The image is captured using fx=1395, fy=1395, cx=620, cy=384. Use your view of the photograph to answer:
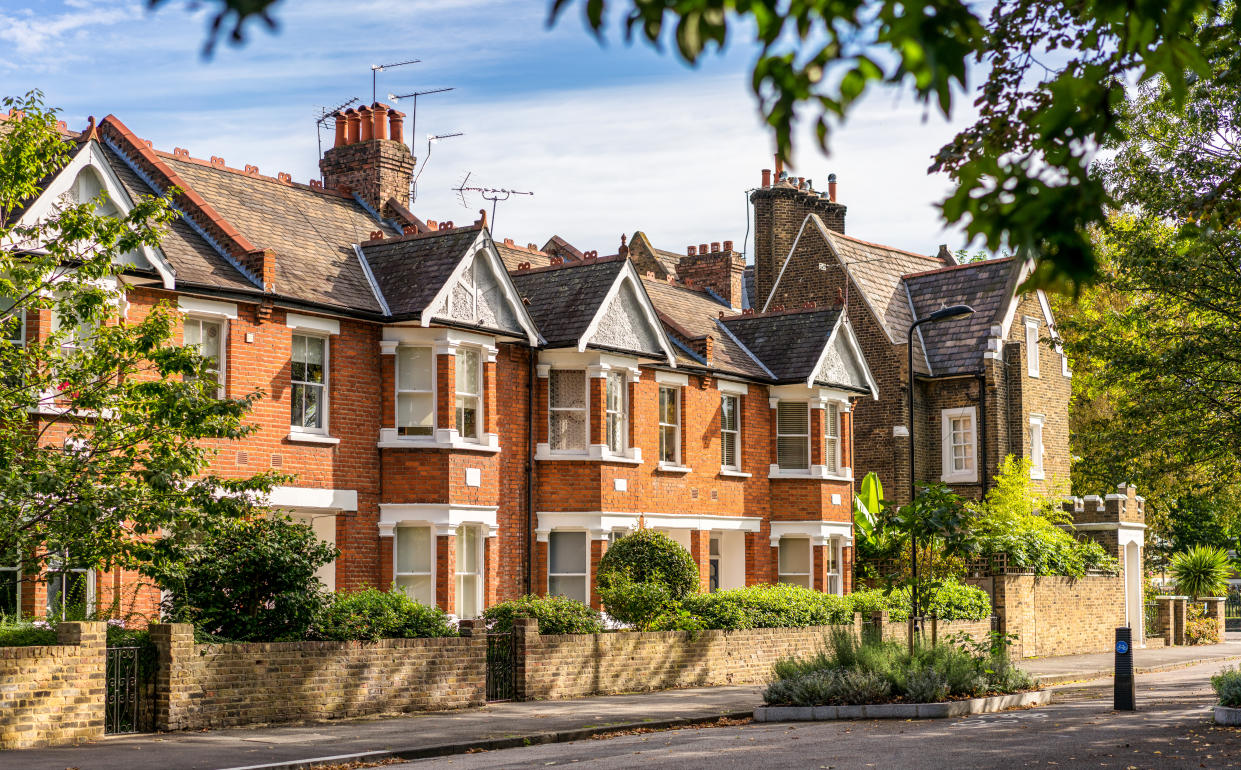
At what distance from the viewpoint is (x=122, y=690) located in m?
17.0

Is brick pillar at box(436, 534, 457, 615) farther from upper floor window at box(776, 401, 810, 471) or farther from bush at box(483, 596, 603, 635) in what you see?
upper floor window at box(776, 401, 810, 471)

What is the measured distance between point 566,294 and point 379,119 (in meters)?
5.86

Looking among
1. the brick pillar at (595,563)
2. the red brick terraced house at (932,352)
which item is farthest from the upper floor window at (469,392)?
the red brick terraced house at (932,352)

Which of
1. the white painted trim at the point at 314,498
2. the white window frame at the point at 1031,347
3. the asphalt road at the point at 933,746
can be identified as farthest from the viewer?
the white window frame at the point at 1031,347

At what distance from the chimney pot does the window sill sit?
29.4ft

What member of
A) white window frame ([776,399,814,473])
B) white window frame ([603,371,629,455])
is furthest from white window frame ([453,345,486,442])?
white window frame ([776,399,814,473])

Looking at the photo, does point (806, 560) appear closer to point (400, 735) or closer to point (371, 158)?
point (371, 158)

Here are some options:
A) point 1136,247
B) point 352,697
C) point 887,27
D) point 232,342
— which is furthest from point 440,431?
point 887,27

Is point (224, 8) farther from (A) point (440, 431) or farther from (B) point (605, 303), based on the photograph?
(B) point (605, 303)

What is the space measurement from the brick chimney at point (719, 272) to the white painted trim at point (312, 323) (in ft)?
56.5

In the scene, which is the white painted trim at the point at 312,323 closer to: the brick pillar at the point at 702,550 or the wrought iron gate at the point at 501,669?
the wrought iron gate at the point at 501,669

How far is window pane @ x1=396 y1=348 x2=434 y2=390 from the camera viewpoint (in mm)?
25922

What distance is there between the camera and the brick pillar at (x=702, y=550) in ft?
105

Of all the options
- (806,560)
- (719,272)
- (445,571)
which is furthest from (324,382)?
(719,272)
